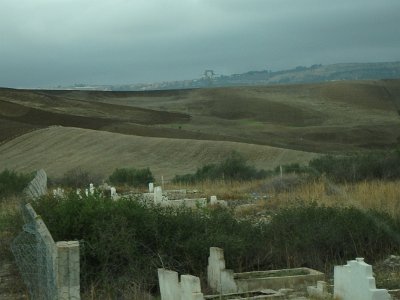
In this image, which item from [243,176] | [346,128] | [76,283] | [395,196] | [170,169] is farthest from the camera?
[346,128]

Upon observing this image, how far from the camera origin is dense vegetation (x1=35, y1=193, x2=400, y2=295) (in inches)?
447

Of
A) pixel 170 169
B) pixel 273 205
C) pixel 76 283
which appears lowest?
pixel 170 169

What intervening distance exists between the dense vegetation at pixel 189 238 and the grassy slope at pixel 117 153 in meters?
41.1

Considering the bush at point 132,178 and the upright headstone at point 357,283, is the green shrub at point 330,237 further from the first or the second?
the bush at point 132,178

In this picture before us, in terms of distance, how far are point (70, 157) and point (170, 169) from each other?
1210cm

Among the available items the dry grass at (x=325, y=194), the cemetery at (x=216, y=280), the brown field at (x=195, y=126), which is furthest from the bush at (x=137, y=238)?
the brown field at (x=195, y=126)

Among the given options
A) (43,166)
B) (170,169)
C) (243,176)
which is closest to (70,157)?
(43,166)

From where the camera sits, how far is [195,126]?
10688 cm

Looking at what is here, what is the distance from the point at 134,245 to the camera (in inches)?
451

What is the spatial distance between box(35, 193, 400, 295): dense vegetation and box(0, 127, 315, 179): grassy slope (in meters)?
41.1

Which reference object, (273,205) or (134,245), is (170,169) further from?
(134,245)

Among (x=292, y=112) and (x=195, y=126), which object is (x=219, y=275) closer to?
(x=195, y=126)

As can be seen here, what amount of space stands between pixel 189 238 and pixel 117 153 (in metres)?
55.6

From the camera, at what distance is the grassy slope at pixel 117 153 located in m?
61.1
